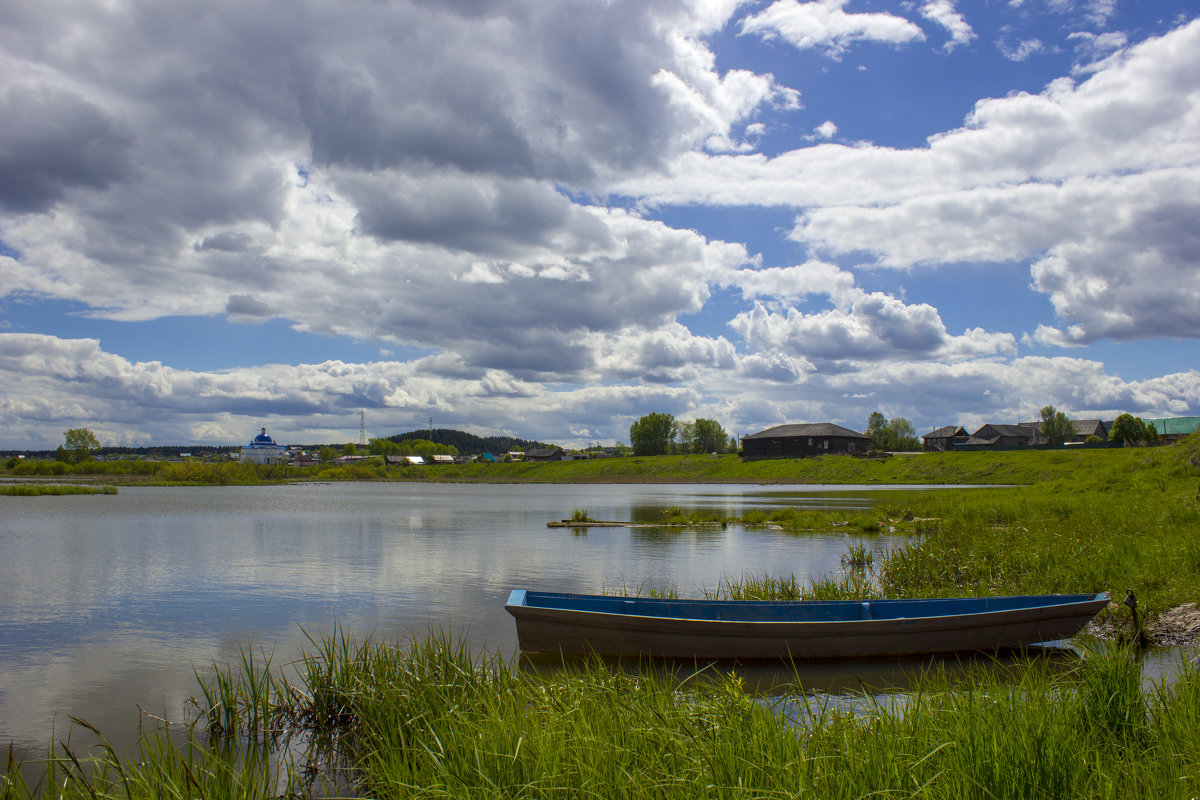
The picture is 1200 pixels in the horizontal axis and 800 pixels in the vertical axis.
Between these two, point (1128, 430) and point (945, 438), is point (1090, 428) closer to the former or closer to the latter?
point (945, 438)

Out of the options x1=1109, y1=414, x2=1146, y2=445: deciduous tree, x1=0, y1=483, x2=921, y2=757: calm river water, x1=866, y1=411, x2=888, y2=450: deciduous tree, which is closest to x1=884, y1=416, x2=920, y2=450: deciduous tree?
x1=866, y1=411, x2=888, y2=450: deciduous tree

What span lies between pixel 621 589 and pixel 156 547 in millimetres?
26302

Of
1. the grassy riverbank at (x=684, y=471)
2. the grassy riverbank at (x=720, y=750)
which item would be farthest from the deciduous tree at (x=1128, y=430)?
the grassy riverbank at (x=720, y=750)

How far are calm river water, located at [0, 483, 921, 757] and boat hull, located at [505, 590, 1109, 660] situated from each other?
63.5 inches

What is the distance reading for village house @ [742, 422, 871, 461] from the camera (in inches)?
5034

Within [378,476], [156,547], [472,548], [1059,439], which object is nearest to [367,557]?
[472,548]

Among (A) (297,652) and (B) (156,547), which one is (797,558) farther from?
(B) (156,547)

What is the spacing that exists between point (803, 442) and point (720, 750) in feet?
422

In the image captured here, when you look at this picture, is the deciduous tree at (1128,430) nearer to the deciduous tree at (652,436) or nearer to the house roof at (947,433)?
the house roof at (947,433)

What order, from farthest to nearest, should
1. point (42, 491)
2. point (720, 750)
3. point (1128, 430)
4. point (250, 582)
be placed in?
→ point (1128, 430)
point (42, 491)
point (250, 582)
point (720, 750)

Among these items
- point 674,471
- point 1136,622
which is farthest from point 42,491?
point 674,471

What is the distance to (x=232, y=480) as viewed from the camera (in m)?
120

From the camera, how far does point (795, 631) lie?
13.4m

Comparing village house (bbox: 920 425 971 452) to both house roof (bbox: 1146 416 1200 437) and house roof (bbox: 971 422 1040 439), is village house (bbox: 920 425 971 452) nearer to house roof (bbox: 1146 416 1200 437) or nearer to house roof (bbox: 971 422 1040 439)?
house roof (bbox: 971 422 1040 439)
